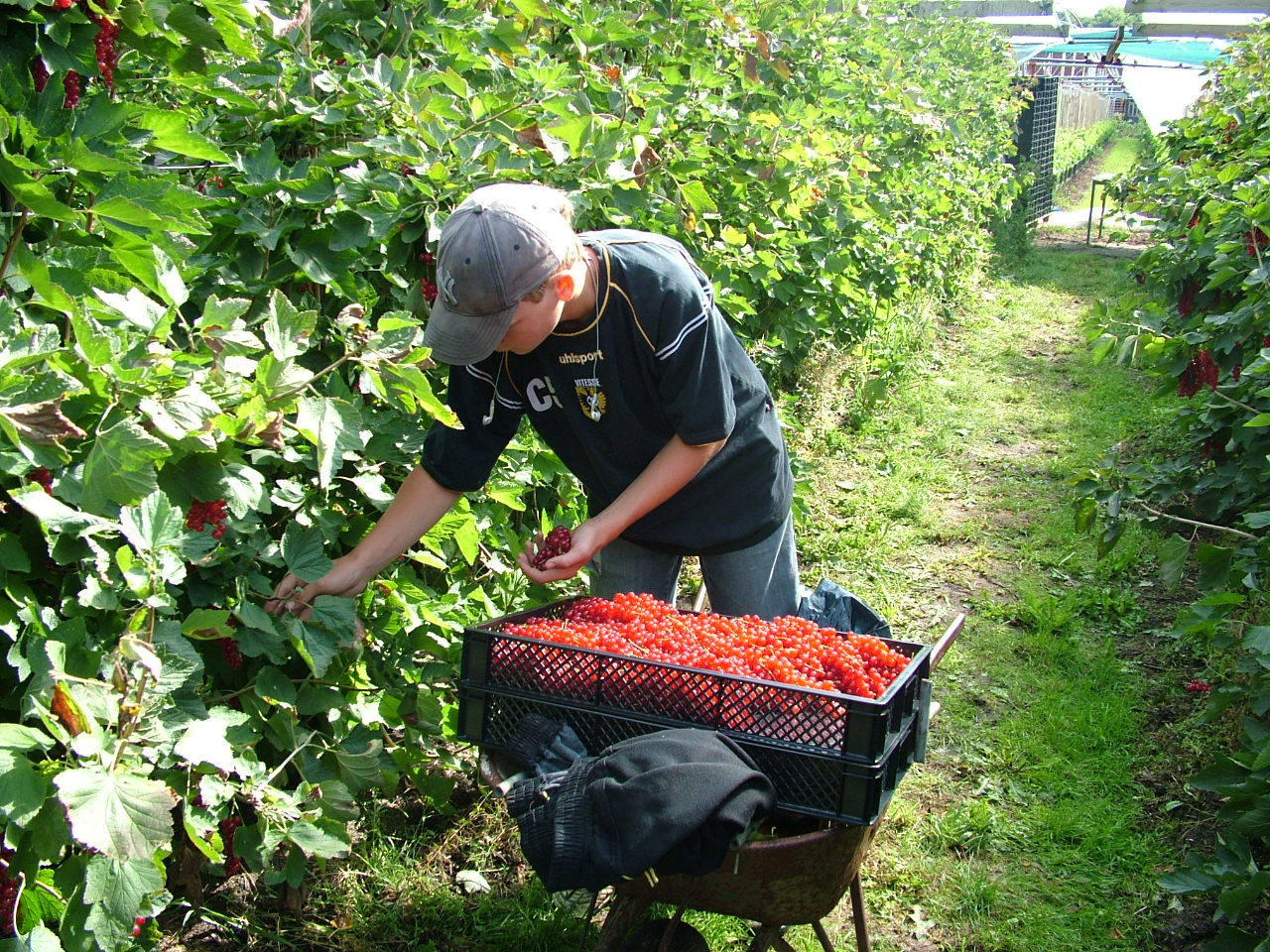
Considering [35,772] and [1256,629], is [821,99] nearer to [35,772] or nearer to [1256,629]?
[1256,629]

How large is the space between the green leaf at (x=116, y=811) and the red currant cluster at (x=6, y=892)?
10.6 inches

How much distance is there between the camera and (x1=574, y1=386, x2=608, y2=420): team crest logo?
8.08ft

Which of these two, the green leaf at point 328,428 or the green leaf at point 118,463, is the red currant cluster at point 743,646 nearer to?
the green leaf at point 328,428

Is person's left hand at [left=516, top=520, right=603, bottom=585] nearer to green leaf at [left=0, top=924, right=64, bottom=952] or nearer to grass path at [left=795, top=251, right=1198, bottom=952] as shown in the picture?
green leaf at [left=0, top=924, right=64, bottom=952]

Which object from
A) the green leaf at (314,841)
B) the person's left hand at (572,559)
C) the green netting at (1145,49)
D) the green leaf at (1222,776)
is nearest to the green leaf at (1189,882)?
the green leaf at (1222,776)

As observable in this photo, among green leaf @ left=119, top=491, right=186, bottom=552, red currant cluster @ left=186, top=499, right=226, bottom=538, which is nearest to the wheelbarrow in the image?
red currant cluster @ left=186, top=499, right=226, bottom=538

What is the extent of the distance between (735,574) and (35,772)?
1.73m

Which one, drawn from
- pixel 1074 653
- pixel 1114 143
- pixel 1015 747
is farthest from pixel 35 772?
pixel 1114 143

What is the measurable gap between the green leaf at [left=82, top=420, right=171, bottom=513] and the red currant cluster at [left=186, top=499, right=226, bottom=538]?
0.99 feet

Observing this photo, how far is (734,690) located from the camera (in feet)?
6.20

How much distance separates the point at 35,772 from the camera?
1.45m

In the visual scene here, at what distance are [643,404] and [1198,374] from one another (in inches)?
122

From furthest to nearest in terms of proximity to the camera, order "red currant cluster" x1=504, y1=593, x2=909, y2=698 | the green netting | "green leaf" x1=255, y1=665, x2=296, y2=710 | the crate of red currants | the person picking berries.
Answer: the green netting → "green leaf" x1=255, y1=665, x2=296, y2=710 → the person picking berries → "red currant cluster" x1=504, y1=593, x2=909, y2=698 → the crate of red currants

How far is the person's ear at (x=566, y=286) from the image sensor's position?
84.2 inches
